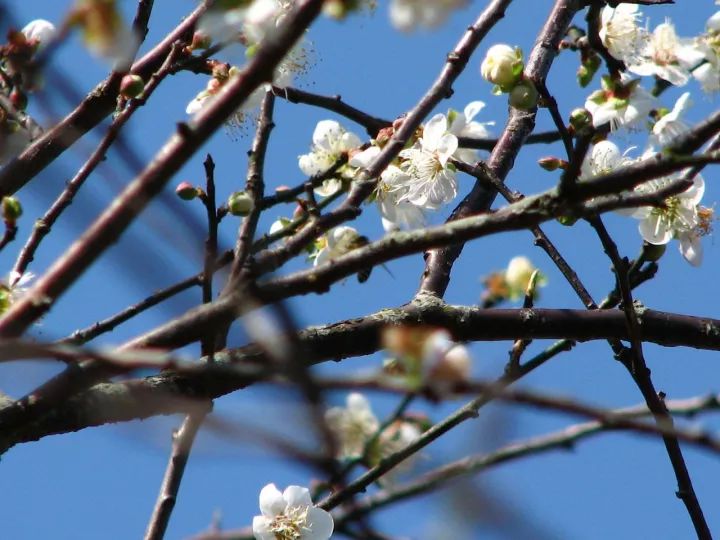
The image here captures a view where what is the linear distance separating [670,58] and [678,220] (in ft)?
1.28

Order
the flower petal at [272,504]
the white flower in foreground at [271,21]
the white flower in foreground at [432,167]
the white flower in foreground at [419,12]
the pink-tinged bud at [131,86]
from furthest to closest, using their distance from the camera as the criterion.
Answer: the white flower in foreground at [432,167]
the flower petal at [272,504]
the pink-tinged bud at [131,86]
the white flower in foreground at [271,21]
the white flower in foreground at [419,12]

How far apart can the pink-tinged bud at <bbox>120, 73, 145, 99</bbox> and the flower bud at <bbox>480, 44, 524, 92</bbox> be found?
2.67ft

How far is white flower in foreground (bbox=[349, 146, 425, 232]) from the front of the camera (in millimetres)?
2496

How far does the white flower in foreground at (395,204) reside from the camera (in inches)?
98.3

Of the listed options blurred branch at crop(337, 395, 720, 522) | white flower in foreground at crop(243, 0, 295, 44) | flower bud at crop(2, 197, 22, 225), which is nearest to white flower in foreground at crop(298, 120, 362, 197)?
white flower in foreground at crop(243, 0, 295, 44)

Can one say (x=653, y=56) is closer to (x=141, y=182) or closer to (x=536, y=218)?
(x=536, y=218)

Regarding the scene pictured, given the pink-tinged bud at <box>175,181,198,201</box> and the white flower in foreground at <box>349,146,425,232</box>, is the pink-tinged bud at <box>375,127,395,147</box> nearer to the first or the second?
the white flower in foreground at <box>349,146,425,232</box>

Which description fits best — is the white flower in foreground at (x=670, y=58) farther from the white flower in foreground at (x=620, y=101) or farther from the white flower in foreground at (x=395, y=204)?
the white flower in foreground at (x=395, y=204)

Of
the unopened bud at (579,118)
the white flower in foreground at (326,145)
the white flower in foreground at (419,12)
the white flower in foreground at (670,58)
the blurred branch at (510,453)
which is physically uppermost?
the white flower in foreground at (326,145)

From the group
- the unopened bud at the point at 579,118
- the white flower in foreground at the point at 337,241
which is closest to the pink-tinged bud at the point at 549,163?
the unopened bud at the point at 579,118

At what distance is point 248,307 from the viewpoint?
897mm

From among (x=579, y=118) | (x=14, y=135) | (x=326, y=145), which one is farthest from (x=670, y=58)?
(x=14, y=135)

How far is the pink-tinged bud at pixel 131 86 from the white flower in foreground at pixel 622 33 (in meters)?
1.06

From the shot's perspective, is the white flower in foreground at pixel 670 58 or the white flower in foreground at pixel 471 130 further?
the white flower in foreground at pixel 471 130
